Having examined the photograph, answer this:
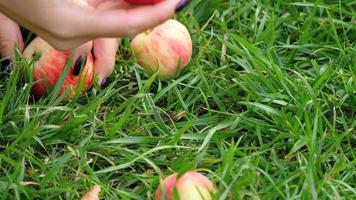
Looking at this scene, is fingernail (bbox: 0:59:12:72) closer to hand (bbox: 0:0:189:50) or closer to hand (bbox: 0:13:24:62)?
hand (bbox: 0:13:24:62)

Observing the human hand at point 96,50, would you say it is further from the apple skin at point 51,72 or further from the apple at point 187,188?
the apple at point 187,188

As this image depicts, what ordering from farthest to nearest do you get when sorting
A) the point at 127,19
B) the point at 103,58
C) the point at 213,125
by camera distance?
the point at 103,58, the point at 213,125, the point at 127,19

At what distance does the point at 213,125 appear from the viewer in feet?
8.23

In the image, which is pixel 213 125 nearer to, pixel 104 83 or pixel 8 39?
pixel 104 83

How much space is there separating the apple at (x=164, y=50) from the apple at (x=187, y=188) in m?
0.62

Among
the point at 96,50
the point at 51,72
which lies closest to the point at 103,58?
the point at 96,50

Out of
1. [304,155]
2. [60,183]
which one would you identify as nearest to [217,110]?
[304,155]

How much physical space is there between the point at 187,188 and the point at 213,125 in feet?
1.54

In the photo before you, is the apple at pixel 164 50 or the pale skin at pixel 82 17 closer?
the pale skin at pixel 82 17

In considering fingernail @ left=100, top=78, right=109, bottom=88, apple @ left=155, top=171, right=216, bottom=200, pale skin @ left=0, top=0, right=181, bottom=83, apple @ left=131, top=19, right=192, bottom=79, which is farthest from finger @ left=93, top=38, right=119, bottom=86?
apple @ left=155, top=171, right=216, bottom=200

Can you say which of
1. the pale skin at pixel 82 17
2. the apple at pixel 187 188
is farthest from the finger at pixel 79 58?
the apple at pixel 187 188

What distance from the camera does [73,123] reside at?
7.72 feet

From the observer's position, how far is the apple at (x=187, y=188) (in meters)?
2.06

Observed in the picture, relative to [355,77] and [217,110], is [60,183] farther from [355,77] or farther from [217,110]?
[355,77]
